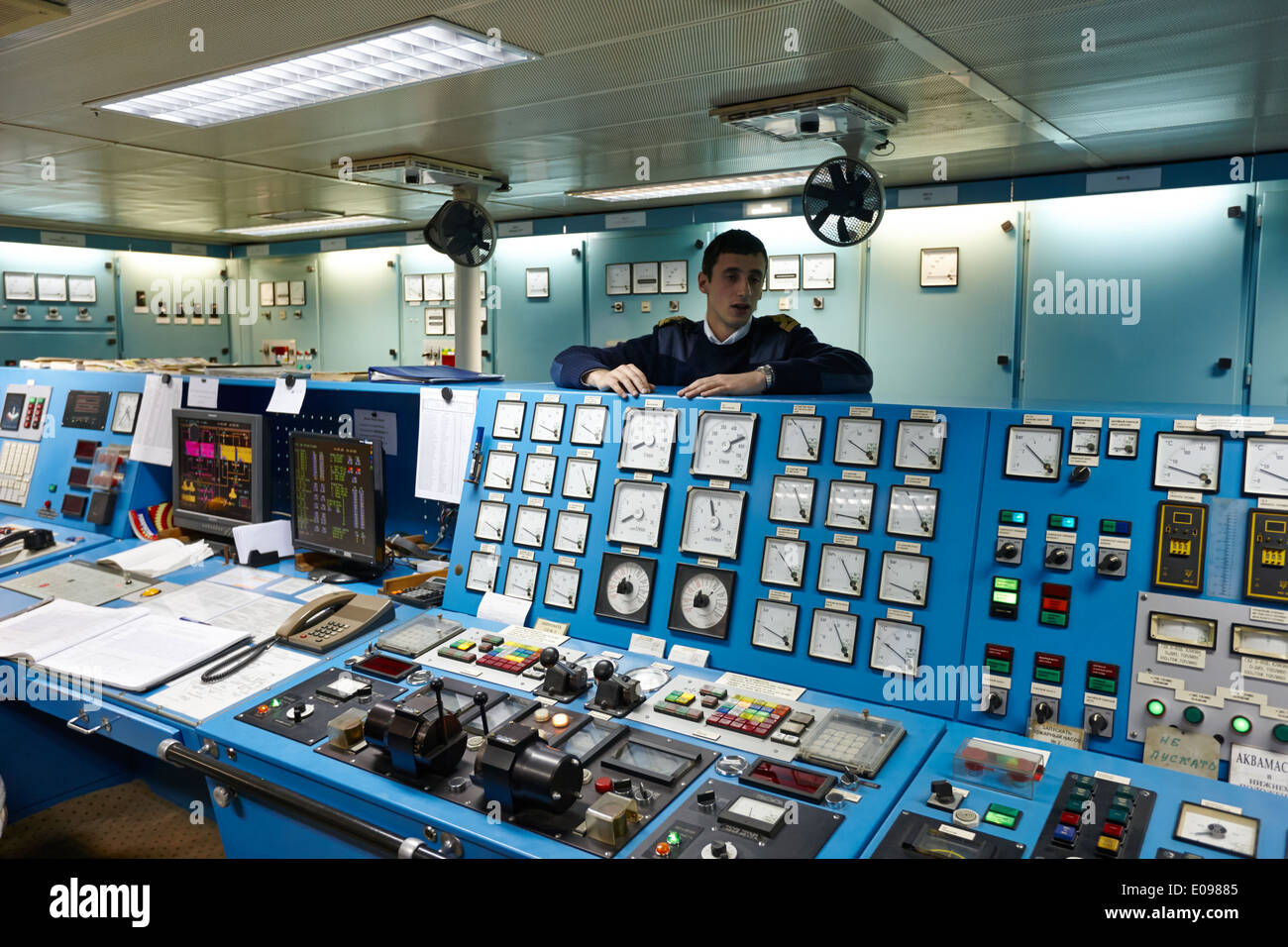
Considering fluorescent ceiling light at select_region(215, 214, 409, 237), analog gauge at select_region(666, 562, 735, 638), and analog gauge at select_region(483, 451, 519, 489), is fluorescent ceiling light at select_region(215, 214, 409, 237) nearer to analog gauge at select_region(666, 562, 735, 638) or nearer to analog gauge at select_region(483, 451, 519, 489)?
analog gauge at select_region(483, 451, 519, 489)

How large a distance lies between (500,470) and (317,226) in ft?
18.1

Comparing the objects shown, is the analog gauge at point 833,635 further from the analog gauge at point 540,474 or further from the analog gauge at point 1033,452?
the analog gauge at point 540,474

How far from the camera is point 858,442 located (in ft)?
5.82

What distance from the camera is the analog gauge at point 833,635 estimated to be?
1.69m

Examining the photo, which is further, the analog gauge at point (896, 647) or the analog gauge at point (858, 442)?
the analog gauge at point (858, 442)

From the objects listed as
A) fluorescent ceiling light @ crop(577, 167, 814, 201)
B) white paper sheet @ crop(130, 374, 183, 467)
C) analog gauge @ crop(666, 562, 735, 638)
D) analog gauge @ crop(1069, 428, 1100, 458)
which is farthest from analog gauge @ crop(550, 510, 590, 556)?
fluorescent ceiling light @ crop(577, 167, 814, 201)

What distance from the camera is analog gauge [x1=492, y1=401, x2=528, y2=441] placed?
2221 mm

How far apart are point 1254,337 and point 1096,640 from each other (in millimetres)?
3560

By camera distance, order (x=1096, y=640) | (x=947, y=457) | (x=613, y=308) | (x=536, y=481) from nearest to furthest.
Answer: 1. (x=1096, y=640)
2. (x=947, y=457)
3. (x=536, y=481)
4. (x=613, y=308)

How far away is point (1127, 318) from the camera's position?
4.44 m

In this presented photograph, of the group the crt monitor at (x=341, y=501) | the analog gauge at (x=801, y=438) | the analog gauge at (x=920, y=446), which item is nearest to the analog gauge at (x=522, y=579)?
the crt monitor at (x=341, y=501)

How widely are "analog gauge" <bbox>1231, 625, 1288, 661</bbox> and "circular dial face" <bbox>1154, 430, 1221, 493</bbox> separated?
0.77 ft

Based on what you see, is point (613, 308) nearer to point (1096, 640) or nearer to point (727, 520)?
point (727, 520)
